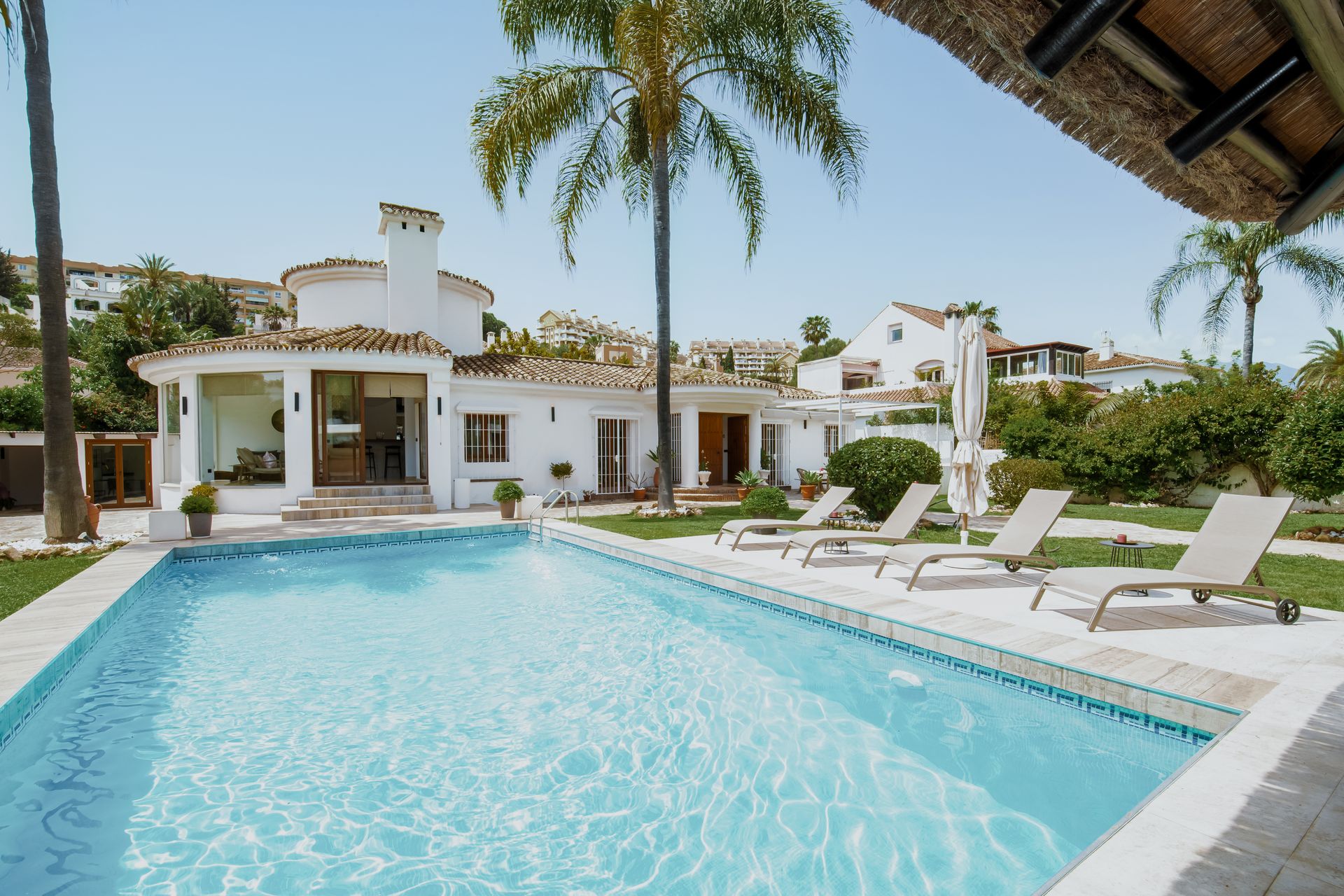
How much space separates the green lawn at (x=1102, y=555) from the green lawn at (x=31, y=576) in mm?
8034

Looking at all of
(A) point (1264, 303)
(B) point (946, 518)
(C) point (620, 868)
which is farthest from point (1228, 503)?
(A) point (1264, 303)

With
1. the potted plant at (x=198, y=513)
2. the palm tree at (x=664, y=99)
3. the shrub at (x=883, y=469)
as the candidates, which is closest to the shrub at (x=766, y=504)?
the shrub at (x=883, y=469)

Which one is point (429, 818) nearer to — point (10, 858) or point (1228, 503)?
point (10, 858)

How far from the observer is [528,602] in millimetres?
8719

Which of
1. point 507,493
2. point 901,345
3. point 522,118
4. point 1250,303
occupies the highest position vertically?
point 901,345

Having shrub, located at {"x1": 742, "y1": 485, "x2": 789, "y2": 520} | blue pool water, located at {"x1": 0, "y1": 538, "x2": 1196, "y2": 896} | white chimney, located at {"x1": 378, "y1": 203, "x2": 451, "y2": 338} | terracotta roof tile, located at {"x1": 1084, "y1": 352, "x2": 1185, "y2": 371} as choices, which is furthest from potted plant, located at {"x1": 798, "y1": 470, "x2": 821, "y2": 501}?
terracotta roof tile, located at {"x1": 1084, "y1": 352, "x2": 1185, "y2": 371}

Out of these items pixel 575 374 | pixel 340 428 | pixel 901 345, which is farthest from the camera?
pixel 901 345

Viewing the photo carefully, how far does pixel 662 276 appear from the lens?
47.9 feet

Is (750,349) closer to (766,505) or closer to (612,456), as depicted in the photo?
(612,456)

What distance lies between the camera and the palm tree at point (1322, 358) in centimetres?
2717

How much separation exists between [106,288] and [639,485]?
117m

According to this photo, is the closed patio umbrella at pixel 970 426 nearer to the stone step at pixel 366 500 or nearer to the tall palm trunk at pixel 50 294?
the stone step at pixel 366 500

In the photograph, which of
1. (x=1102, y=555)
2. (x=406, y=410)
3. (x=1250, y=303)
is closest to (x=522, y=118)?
(x=406, y=410)

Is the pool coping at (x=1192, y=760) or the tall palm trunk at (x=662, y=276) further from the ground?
the tall palm trunk at (x=662, y=276)
